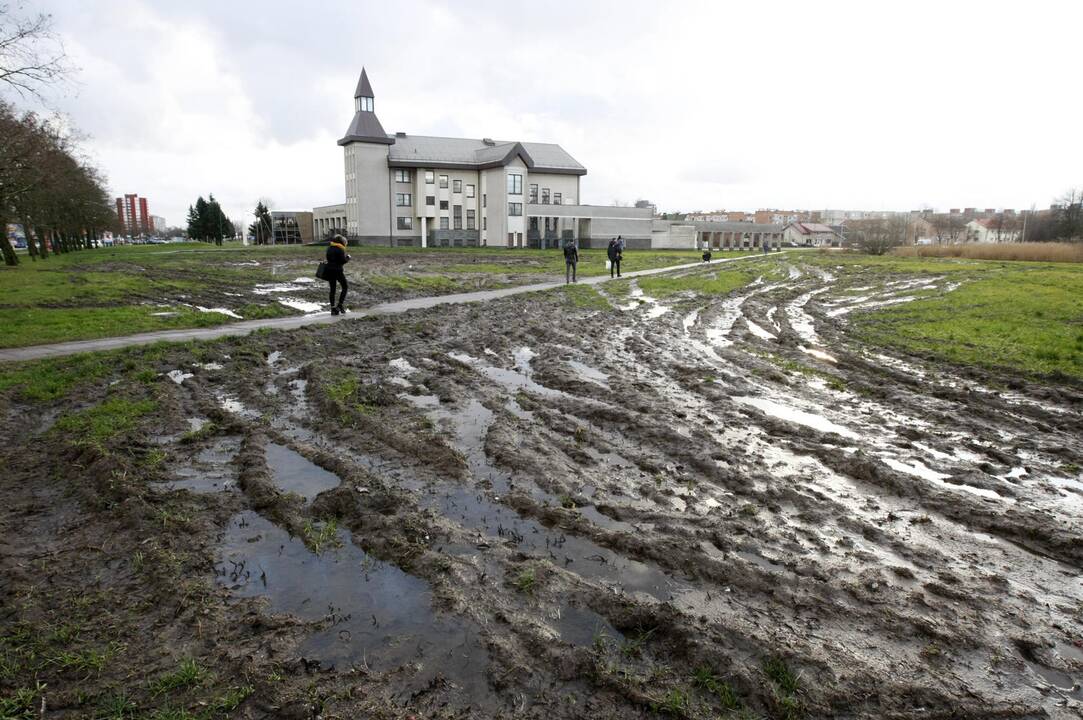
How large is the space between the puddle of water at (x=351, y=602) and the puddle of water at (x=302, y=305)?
1321 cm

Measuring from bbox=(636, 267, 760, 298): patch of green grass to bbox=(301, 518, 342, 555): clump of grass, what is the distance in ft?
61.0

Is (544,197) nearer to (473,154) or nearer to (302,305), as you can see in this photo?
(473,154)

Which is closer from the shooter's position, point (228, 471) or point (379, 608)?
point (379, 608)

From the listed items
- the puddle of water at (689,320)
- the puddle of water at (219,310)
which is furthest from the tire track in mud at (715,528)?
the puddle of water at (219,310)

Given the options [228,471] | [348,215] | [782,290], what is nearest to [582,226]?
Answer: [348,215]

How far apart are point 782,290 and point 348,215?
59116 millimetres

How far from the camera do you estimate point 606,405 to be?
26.5 feet

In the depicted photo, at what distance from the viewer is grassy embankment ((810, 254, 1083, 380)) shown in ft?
35.3

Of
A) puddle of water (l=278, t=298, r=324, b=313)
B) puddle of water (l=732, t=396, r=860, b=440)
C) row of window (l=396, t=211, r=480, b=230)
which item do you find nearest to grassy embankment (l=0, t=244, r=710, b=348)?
puddle of water (l=278, t=298, r=324, b=313)

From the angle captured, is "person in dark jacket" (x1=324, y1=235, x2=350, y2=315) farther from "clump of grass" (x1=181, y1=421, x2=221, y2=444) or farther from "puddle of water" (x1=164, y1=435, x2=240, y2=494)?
"puddle of water" (x1=164, y1=435, x2=240, y2=494)

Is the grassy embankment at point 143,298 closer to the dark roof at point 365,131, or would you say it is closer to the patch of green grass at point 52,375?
the patch of green grass at point 52,375

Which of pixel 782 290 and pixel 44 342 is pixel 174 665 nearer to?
pixel 44 342

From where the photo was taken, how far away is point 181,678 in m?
3.15

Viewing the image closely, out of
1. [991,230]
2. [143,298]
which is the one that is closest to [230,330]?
[143,298]
